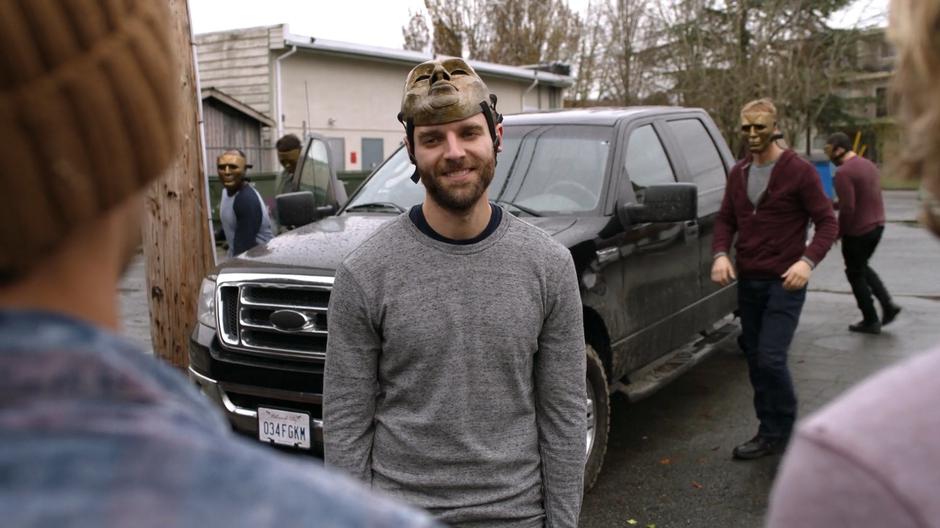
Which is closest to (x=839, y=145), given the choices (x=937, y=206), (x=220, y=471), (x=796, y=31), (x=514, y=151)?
(x=514, y=151)

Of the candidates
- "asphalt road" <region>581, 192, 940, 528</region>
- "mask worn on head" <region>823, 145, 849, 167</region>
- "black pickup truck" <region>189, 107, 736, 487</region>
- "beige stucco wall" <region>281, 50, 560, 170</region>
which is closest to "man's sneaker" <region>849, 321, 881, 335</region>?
"asphalt road" <region>581, 192, 940, 528</region>

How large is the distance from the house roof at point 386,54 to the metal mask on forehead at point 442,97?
15875mm

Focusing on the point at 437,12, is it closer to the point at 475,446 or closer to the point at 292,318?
the point at 292,318

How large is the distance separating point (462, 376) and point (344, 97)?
17.7 metres

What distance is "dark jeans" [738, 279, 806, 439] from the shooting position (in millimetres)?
5586

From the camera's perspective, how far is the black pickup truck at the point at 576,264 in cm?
491

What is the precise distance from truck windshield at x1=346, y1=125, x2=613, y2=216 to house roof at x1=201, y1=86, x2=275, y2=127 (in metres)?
12.5

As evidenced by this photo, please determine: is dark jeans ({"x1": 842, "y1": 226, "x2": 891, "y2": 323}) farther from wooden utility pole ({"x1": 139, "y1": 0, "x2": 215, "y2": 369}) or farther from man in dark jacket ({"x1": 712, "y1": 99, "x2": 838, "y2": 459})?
wooden utility pole ({"x1": 139, "y1": 0, "x2": 215, "y2": 369})

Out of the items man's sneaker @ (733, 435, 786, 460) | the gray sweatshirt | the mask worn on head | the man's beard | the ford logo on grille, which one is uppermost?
→ the man's beard

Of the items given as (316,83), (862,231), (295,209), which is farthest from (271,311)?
(316,83)

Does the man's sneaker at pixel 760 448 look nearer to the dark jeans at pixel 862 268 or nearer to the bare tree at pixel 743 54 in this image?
the dark jeans at pixel 862 268

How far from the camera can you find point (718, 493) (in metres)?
5.32

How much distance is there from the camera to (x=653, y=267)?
5.93m

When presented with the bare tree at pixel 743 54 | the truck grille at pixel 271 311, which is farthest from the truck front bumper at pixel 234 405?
the bare tree at pixel 743 54
